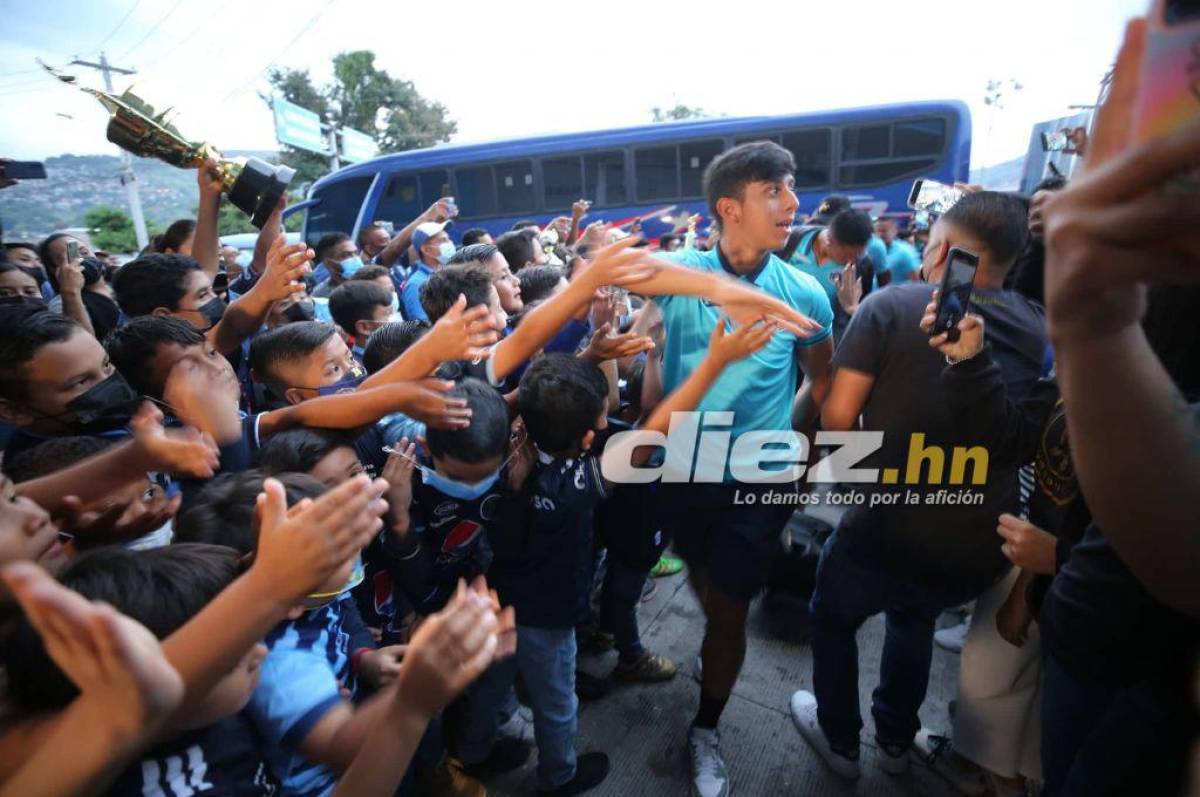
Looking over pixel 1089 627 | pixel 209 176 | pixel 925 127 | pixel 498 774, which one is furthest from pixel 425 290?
pixel 925 127

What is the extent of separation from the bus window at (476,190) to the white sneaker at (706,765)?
31.3ft

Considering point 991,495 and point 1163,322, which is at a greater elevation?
point 1163,322

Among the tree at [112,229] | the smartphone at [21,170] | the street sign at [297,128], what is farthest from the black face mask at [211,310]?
the tree at [112,229]

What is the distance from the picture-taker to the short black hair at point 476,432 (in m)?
1.54

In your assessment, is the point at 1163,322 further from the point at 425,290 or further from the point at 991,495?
the point at 425,290

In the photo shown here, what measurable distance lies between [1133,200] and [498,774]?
2333mm

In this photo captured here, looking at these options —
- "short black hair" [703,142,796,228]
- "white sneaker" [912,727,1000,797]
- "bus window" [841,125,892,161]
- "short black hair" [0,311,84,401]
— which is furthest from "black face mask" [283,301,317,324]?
"bus window" [841,125,892,161]

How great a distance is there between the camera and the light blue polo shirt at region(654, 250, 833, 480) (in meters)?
1.93

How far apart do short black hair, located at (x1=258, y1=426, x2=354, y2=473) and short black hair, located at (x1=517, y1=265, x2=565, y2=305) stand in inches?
67.4

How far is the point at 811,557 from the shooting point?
274 cm

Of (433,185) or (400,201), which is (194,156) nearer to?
(433,185)

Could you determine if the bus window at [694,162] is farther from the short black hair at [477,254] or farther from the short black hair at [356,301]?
the short black hair at [356,301]

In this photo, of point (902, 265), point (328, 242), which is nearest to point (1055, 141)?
point (902, 265)

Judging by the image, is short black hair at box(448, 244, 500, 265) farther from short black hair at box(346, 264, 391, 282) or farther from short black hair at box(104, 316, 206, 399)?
short black hair at box(104, 316, 206, 399)
